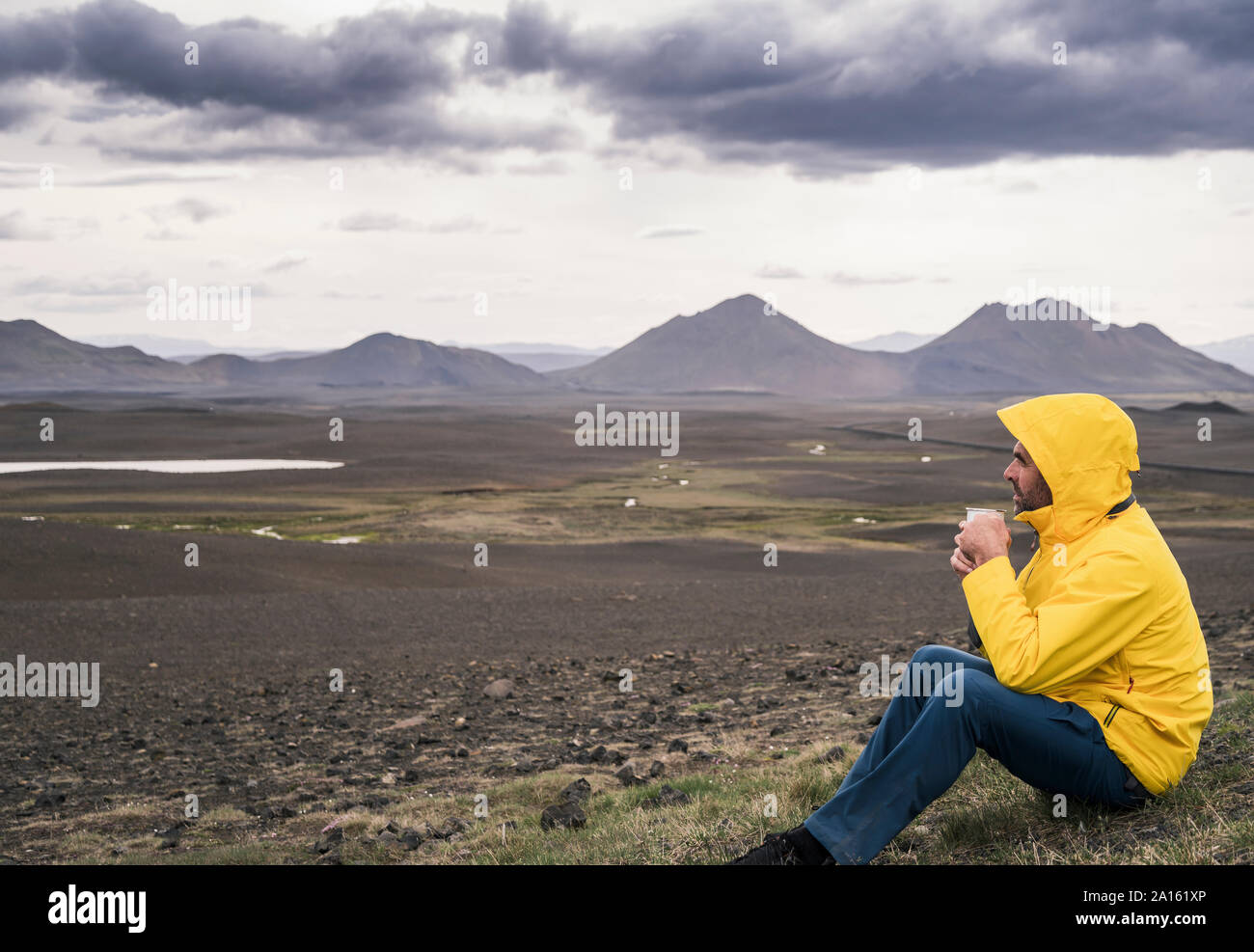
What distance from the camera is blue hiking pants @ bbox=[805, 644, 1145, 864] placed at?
3805 mm

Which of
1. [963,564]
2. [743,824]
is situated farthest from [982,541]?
[743,824]

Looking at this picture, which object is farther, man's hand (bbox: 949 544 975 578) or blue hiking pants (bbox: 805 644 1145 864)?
man's hand (bbox: 949 544 975 578)

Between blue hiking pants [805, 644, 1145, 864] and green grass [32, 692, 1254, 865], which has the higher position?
blue hiking pants [805, 644, 1145, 864]

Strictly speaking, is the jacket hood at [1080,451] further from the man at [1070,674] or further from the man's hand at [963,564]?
the man's hand at [963,564]

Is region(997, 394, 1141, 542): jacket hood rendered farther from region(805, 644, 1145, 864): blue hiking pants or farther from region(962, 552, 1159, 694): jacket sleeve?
region(805, 644, 1145, 864): blue hiking pants

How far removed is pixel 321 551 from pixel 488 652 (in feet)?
30.8

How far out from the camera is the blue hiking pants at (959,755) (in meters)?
3.80

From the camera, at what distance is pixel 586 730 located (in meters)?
9.22

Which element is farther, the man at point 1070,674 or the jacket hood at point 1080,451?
the jacket hood at point 1080,451

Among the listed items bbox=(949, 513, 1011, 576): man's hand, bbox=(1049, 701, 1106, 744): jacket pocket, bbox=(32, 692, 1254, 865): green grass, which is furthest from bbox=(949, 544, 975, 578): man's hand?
bbox=(32, 692, 1254, 865): green grass

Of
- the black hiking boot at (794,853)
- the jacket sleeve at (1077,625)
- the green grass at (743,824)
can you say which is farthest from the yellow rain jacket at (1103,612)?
the black hiking boot at (794,853)

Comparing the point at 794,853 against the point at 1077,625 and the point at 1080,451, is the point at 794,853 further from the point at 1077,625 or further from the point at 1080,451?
the point at 1080,451

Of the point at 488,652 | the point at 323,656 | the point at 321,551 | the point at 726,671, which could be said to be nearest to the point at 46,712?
the point at 323,656
